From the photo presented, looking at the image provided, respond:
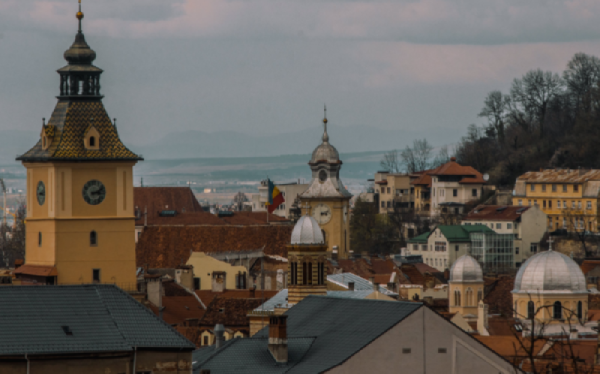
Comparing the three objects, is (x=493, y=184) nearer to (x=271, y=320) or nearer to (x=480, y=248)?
(x=480, y=248)

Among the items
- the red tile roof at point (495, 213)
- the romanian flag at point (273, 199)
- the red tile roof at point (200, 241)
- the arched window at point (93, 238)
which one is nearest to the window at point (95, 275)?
the arched window at point (93, 238)

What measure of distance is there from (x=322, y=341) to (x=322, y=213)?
265 ft

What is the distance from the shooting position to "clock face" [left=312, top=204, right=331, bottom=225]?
122m

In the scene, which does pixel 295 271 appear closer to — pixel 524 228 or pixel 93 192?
pixel 93 192

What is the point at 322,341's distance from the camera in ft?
137

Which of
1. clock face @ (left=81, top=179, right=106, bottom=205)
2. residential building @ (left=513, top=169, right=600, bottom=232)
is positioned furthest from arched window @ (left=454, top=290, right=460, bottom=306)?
residential building @ (left=513, top=169, right=600, bottom=232)

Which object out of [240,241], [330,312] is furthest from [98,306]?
[240,241]

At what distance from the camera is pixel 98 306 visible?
34406mm

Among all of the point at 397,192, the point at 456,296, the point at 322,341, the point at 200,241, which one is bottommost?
the point at 456,296

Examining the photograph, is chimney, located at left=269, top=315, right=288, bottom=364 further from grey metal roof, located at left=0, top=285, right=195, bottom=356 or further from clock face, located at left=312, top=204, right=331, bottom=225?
clock face, located at left=312, top=204, right=331, bottom=225

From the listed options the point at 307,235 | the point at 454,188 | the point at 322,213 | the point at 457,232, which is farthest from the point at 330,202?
the point at 307,235

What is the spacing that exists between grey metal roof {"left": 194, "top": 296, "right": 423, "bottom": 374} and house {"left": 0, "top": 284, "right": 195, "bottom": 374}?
221 inches

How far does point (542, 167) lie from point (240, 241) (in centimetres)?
5418

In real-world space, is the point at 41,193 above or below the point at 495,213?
below
